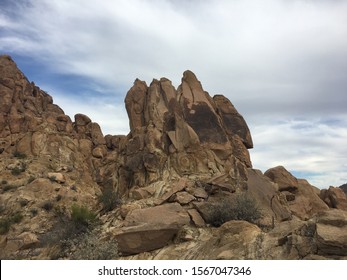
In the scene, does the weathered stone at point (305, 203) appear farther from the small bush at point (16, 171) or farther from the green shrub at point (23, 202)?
the small bush at point (16, 171)

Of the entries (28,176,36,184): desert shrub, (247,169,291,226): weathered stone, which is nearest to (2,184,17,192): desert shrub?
(28,176,36,184): desert shrub

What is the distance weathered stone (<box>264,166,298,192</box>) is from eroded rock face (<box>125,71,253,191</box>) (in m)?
2.14

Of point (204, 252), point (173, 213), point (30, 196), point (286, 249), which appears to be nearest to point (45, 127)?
point (30, 196)

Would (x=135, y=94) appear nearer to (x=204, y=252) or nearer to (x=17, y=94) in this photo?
(x=17, y=94)

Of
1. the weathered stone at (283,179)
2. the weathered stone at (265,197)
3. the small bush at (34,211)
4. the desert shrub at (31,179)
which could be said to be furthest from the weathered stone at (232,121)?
the desert shrub at (31,179)

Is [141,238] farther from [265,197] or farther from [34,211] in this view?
[34,211]

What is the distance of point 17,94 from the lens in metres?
44.6

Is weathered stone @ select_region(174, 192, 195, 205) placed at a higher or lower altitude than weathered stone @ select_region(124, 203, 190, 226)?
higher

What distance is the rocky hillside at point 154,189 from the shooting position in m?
13.0

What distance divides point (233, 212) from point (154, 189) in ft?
25.3

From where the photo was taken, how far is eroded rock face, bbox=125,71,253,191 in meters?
25.2

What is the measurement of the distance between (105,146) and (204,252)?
36125mm

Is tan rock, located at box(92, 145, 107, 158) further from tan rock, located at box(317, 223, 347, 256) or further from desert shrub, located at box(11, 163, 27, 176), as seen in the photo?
tan rock, located at box(317, 223, 347, 256)

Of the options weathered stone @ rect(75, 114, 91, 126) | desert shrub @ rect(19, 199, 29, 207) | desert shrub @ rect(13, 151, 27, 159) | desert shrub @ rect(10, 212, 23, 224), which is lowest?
desert shrub @ rect(10, 212, 23, 224)
